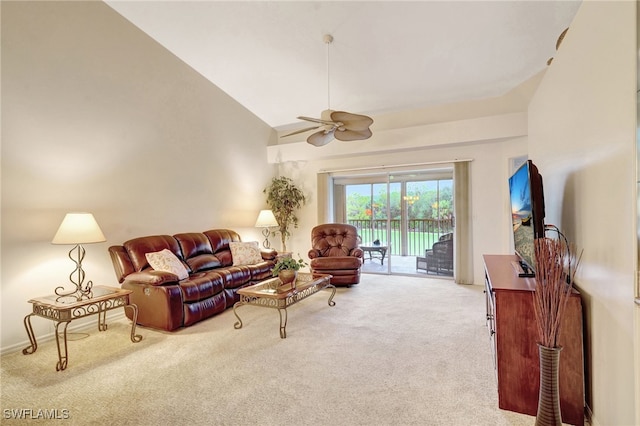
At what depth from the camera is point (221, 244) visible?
488 cm

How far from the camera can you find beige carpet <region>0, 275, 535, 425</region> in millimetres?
1919

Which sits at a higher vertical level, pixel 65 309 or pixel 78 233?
pixel 78 233

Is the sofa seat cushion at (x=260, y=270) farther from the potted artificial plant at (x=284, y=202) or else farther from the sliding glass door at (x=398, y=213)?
the sliding glass door at (x=398, y=213)

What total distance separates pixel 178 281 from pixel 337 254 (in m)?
2.81

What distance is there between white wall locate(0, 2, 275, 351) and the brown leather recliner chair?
1.96m

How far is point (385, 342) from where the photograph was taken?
294 centimetres

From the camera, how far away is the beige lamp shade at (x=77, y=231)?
2822 millimetres

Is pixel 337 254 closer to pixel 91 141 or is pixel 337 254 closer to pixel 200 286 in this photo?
pixel 200 286

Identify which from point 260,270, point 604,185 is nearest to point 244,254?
point 260,270

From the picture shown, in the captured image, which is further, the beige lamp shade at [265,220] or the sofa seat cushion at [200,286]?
the beige lamp shade at [265,220]

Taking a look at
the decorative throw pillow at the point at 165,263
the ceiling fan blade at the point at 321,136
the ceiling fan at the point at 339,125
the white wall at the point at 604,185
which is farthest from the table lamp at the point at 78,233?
the white wall at the point at 604,185

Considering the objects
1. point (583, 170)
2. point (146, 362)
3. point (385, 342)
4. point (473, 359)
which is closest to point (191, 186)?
point (146, 362)

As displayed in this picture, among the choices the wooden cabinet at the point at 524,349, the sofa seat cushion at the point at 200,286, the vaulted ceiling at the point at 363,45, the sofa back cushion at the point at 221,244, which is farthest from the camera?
the sofa back cushion at the point at 221,244

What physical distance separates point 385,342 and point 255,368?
4.08 feet
